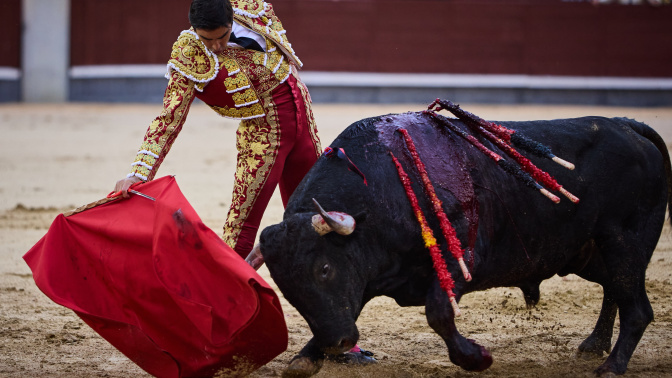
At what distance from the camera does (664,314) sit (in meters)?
3.38

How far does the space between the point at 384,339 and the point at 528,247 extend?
0.73 meters

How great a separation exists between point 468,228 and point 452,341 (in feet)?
1.15

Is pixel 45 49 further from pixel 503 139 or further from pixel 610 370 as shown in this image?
pixel 610 370

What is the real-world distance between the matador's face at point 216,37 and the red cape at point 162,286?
1.44 ft

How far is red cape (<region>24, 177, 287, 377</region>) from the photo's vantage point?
7.68ft

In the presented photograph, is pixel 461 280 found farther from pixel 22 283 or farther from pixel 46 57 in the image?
pixel 46 57

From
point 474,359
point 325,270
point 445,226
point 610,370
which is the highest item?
point 445,226

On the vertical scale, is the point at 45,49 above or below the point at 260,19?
below

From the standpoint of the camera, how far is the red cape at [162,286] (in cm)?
234

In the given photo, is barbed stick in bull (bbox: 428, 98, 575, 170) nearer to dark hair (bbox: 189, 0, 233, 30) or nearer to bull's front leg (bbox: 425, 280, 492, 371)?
bull's front leg (bbox: 425, 280, 492, 371)

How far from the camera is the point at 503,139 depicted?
2.69 metres

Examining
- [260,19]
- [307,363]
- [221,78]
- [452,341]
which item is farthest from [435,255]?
[260,19]

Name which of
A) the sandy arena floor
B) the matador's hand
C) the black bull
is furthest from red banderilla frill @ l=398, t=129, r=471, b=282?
the matador's hand

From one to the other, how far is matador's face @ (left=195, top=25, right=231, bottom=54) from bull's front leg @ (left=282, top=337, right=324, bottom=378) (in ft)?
3.18
